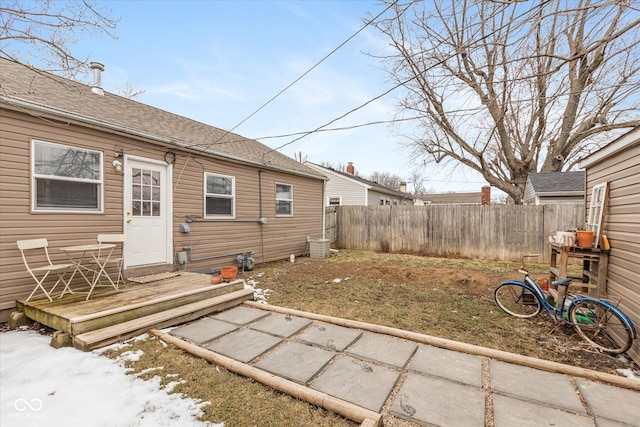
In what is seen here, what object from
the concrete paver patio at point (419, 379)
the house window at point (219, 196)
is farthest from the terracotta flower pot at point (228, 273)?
the house window at point (219, 196)

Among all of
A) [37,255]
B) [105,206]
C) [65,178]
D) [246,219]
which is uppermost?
[65,178]

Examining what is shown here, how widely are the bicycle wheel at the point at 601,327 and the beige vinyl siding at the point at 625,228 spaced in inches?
5.6

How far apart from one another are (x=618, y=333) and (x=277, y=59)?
8.55 metres

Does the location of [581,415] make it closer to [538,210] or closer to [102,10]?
[102,10]

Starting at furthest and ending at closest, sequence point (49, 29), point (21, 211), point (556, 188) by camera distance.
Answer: point (556, 188)
point (21, 211)
point (49, 29)

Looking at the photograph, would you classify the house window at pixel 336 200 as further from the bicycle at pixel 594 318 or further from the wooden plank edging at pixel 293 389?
the wooden plank edging at pixel 293 389

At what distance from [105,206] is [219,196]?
2.61 m

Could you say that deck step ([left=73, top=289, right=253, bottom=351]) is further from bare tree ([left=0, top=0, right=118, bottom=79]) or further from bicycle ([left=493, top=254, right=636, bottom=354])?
bicycle ([left=493, top=254, right=636, bottom=354])

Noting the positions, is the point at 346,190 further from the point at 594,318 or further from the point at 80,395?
the point at 80,395

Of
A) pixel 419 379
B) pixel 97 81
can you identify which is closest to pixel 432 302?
pixel 419 379

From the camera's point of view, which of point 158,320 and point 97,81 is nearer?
point 158,320

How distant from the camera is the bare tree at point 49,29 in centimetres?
290

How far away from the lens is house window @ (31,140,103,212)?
4.20m

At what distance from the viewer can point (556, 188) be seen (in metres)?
11.9
